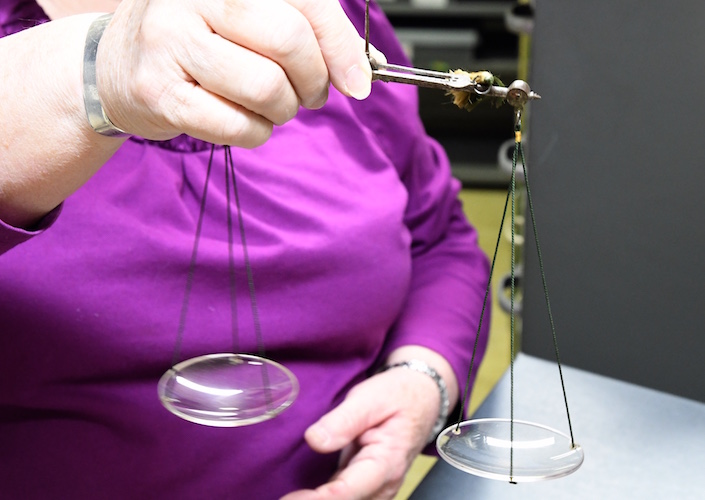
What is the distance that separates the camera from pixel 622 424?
765 millimetres

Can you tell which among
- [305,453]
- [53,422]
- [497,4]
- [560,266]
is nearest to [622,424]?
[560,266]

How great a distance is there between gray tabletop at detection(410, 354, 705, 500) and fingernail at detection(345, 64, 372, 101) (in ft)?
1.15

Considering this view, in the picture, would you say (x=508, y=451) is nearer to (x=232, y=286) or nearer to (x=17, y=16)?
(x=232, y=286)

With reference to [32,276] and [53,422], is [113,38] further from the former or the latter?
[53,422]

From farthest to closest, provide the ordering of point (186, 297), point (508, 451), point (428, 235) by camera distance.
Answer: point (428, 235)
point (186, 297)
point (508, 451)

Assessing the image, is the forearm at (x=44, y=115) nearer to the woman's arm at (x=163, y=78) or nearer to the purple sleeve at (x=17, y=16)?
the woman's arm at (x=163, y=78)

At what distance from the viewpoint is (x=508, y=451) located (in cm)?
61

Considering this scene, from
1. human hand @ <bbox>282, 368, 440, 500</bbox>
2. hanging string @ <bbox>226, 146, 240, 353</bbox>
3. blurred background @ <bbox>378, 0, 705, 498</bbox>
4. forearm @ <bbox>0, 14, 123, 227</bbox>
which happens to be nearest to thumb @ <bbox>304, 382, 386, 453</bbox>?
human hand @ <bbox>282, 368, 440, 500</bbox>

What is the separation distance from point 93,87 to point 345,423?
393 mm

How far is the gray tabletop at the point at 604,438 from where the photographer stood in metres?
0.68

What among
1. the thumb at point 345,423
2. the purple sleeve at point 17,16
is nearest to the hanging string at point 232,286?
the thumb at point 345,423

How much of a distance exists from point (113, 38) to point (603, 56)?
467 millimetres

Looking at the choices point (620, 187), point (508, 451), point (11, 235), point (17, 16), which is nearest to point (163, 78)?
point (11, 235)

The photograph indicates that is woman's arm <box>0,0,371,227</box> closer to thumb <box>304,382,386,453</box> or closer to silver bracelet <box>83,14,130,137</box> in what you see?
silver bracelet <box>83,14,130,137</box>
